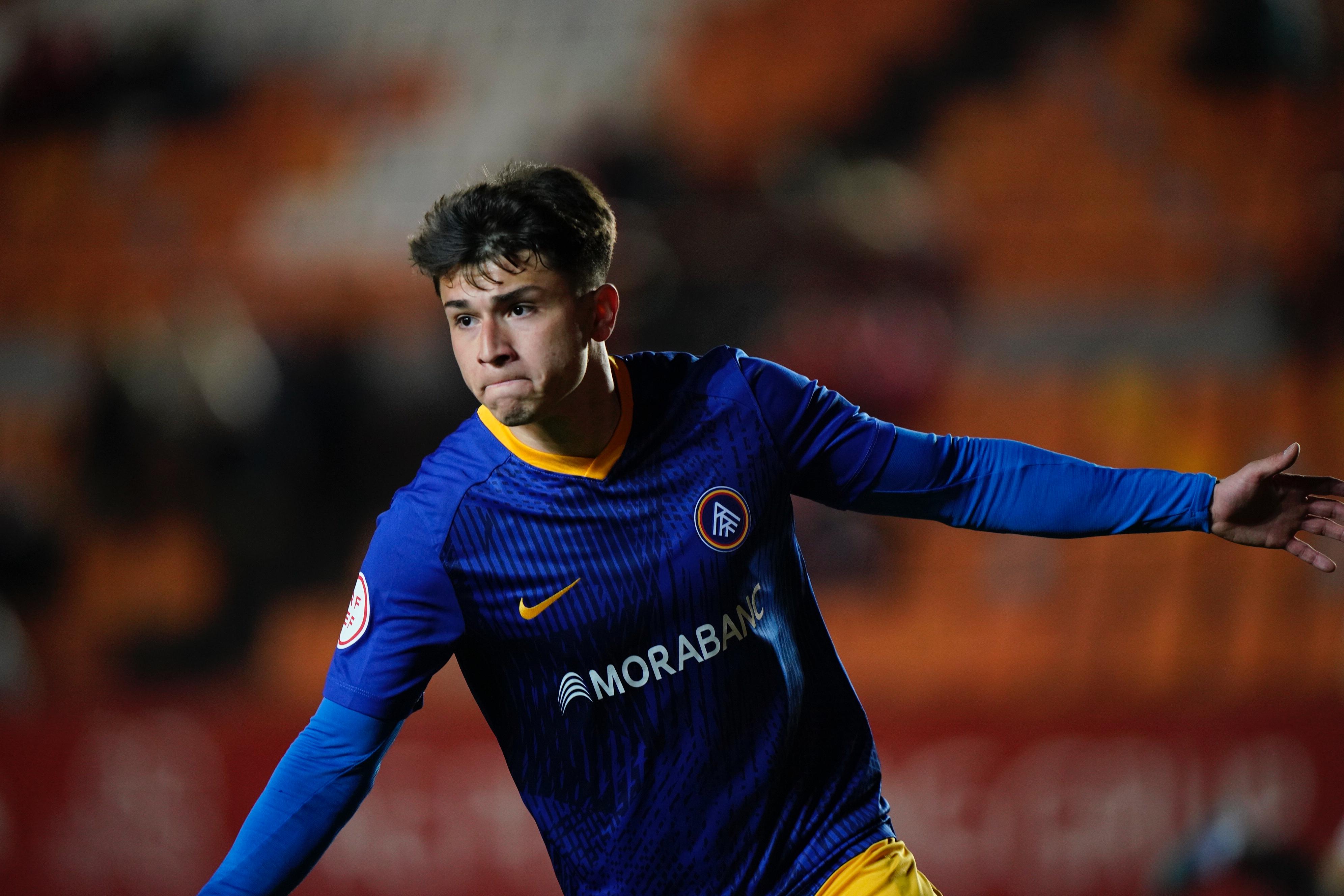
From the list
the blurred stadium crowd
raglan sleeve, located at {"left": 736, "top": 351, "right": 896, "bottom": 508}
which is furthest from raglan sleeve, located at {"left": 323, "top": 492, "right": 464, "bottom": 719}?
the blurred stadium crowd

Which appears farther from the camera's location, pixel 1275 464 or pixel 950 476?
pixel 950 476

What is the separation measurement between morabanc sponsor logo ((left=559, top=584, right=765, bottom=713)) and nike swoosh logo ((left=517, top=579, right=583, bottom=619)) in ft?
0.37

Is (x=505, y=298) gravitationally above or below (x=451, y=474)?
above

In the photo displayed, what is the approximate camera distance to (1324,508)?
1.88 m

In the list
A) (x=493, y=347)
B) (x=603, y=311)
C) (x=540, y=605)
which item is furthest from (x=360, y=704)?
(x=603, y=311)

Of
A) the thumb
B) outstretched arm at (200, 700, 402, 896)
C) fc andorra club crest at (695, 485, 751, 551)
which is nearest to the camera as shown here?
outstretched arm at (200, 700, 402, 896)

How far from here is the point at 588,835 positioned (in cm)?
193

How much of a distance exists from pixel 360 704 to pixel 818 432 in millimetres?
847

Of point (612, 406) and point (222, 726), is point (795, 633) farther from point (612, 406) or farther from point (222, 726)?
point (222, 726)

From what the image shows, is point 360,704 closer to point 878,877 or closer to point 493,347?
point 493,347

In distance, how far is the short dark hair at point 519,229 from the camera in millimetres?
1703

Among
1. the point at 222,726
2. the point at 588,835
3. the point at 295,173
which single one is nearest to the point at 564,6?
the point at 295,173

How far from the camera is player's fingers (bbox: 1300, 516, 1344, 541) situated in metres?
1.83

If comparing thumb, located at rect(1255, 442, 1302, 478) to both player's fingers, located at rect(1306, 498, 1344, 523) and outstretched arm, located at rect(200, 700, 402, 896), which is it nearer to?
player's fingers, located at rect(1306, 498, 1344, 523)
